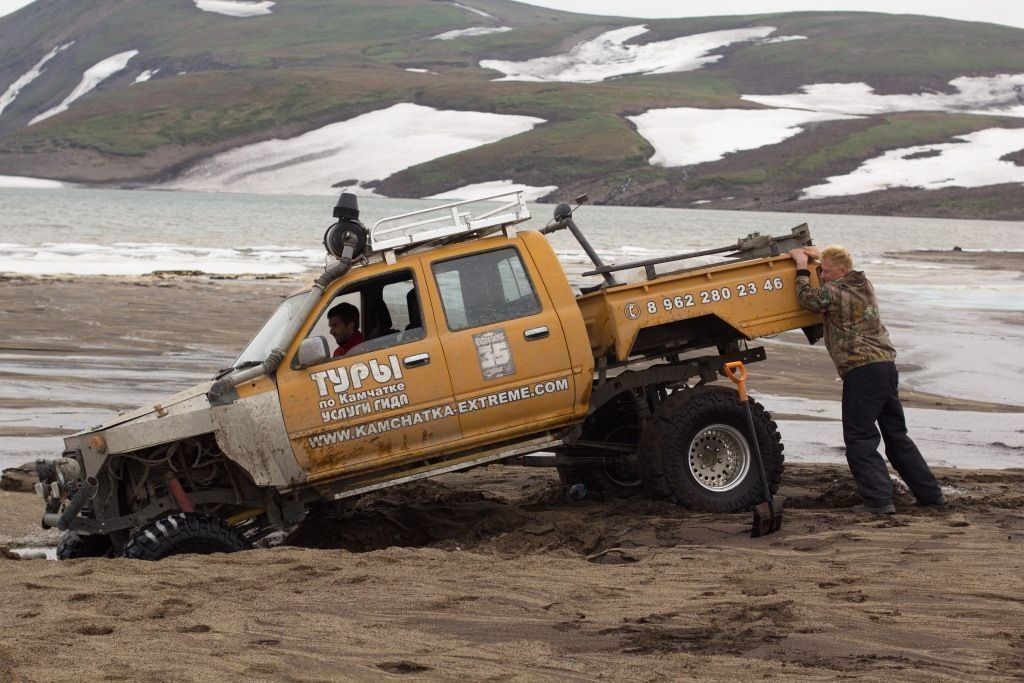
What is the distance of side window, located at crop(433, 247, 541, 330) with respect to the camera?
8234 millimetres

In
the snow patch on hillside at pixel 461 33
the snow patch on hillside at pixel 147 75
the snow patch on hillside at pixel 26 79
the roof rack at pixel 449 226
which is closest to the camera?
the roof rack at pixel 449 226

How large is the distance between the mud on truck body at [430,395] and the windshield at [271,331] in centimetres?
3

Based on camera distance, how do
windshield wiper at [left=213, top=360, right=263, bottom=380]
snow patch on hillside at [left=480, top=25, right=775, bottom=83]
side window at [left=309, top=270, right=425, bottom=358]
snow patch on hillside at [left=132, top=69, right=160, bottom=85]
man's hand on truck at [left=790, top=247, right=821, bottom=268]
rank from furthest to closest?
snow patch on hillside at [left=132, top=69, right=160, bottom=85], snow patch on hillside at [left=480, top=25, right=775, bottom=83], man's hand on truck at [left=790, top=247, right=821, bottom=268], side window at [left=309, top=270, right=425, bottom=358], windshield wiper at [left=213, top=360, right=263, bottom=380]

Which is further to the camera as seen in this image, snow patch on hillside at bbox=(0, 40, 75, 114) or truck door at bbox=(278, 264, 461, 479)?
snow patch on hillside at bbox=(0, 40, 75, 114)

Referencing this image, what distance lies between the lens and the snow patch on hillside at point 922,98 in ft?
448

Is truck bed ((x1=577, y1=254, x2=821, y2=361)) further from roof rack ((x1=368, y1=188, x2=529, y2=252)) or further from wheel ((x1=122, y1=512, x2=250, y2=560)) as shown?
wheel ((x1=122, y1=512, x2=250, y2=560))

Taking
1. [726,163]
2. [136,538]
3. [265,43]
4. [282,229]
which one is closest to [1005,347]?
[136,538]

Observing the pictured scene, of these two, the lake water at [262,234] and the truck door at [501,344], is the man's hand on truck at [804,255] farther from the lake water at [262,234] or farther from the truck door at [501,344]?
the lake water at [262,234]

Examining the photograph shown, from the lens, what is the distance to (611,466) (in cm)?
955

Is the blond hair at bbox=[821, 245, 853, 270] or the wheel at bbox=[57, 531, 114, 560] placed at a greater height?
the blond hair at bbox=[821, 245, 853, 270]

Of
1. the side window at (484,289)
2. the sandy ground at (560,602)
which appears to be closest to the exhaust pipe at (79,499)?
the sandy ground at (560,602)

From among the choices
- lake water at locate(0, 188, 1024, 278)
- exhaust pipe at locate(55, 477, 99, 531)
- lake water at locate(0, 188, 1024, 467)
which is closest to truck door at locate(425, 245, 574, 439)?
exhaust pipe at locate(55, 477, 99, 531)

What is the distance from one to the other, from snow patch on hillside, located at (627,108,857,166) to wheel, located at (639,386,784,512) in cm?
9723

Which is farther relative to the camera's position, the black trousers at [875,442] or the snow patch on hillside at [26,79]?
the snow patch on hillside at [26,79]
